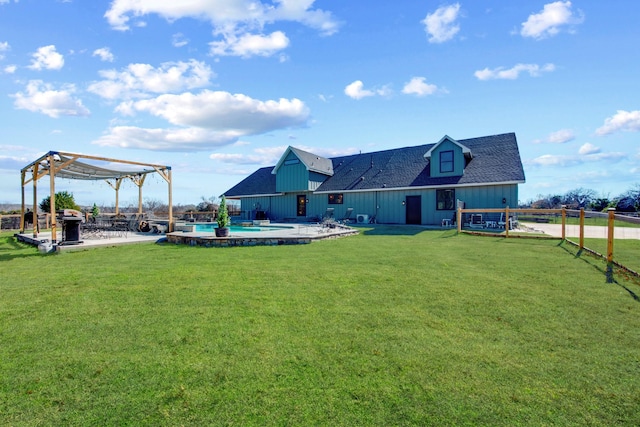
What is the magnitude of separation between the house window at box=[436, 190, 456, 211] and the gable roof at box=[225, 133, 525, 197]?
0.55 metres

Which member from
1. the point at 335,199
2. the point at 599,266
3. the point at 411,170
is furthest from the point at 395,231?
the point at 599,266

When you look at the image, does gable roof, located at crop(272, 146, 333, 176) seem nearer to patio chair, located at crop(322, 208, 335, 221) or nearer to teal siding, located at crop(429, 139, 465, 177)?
patio chair, located at crop(322, 208, 335, 221)

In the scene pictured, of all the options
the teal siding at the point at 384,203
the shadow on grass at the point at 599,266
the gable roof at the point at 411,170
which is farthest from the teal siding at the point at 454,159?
the shadow on grass at the point at 599,266

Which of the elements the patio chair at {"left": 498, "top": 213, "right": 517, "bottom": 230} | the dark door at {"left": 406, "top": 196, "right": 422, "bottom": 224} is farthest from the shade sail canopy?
the patio chair at {"left": 498, "top": 213, "right": 517, "bottom": 230}

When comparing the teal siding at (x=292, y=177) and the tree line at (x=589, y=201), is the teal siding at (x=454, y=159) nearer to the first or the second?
the teal siding at (x=292, y=177)

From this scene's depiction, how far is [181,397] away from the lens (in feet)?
7.21

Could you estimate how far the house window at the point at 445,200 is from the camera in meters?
17.2

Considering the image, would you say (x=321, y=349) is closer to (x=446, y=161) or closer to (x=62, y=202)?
(x=446, y=161)

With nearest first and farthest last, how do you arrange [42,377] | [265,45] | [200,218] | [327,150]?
[42,377] < [265,45] < [200,218] < [327,150]

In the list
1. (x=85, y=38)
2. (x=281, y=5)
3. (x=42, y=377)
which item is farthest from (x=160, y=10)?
(x=42, y=377)

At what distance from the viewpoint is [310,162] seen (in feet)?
73.3

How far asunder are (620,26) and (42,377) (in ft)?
45.0

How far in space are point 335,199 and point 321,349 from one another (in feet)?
61.1

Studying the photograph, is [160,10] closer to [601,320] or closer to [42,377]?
[42,377]
